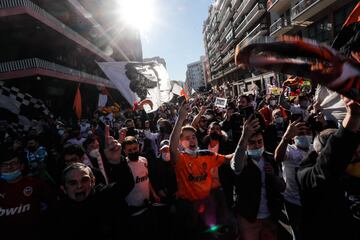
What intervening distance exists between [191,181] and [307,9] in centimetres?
1940

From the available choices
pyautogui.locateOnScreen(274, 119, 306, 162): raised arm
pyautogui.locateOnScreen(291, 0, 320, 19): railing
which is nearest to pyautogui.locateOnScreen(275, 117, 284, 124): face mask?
pyautogui.locateOnScreen(274, 119, 306, 162): raised arm

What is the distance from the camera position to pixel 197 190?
3.43 meters

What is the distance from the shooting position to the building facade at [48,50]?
1514cm

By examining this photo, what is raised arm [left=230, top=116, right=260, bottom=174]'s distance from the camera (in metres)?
2.56

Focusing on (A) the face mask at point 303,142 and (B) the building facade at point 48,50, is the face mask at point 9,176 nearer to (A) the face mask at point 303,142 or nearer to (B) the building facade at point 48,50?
(A) the face mask at point 303,142

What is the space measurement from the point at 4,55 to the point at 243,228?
18130mm

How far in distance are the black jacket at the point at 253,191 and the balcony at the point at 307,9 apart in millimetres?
18236

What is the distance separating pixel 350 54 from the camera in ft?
6.08

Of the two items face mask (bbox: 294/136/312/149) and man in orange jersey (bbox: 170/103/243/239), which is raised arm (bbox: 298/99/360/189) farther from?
man in orange jersey (bbox: 170/103/243/239)

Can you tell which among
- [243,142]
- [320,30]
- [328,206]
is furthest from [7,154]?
[320,30]

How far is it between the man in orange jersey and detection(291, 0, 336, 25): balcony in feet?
58.8

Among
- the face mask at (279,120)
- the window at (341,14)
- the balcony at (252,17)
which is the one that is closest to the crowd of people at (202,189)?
the face mask at (279,120)

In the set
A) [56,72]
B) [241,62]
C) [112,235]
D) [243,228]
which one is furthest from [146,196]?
[56,72]

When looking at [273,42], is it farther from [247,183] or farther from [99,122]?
[99,122]
